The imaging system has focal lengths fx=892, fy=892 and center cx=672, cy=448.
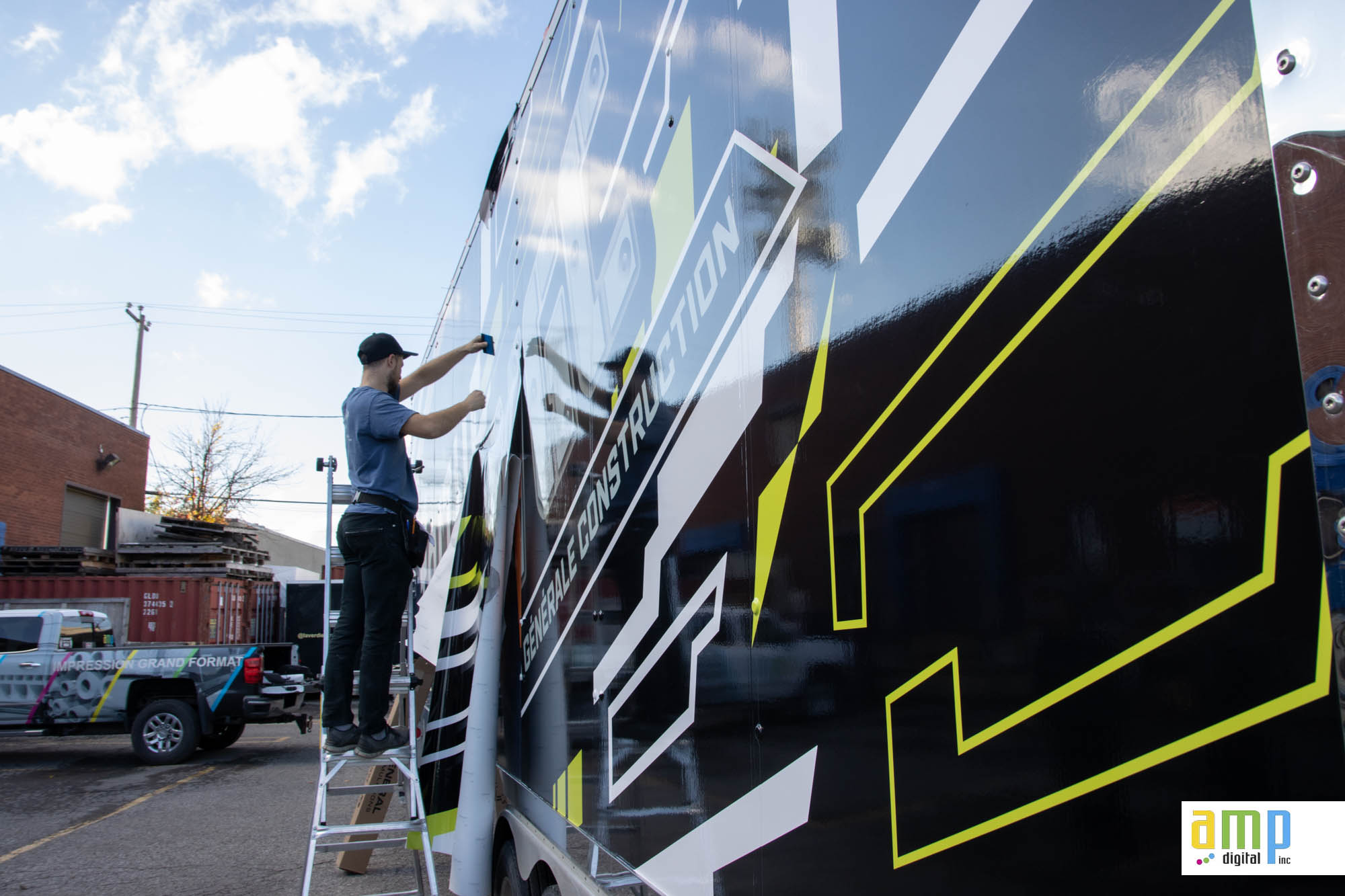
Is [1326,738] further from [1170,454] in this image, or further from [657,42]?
[657,42]

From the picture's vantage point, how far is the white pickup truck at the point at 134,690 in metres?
10.1

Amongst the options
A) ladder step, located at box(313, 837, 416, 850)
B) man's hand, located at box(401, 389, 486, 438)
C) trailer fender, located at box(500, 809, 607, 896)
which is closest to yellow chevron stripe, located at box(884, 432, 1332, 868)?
trailer fender, located at box(500, 809, 607, 896)

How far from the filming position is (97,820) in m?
7.40

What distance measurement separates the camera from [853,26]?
1.32m

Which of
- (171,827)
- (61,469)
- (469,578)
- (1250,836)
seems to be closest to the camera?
(1250,836)

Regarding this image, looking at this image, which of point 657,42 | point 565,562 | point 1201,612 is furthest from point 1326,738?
point 565,562

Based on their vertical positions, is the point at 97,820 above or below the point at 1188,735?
below

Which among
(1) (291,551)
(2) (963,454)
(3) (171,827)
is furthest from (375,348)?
(1) (291,551)

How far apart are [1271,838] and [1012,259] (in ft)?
2.02

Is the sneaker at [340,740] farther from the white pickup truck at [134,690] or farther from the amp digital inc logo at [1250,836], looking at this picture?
the white pickup truck at [134,690]

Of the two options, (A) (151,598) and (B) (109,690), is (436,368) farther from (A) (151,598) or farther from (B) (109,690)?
(A) (151,598)

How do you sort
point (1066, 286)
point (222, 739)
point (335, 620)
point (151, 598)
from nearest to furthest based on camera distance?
point (1066, 286) → point (335, 620) → point (222, 739) → point (151, 598)

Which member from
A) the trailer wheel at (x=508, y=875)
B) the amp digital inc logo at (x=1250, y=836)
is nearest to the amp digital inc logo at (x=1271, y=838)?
the amp digital inc logo at (x=1250, y=836)

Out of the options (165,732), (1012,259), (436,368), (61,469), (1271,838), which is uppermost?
(61,469)
